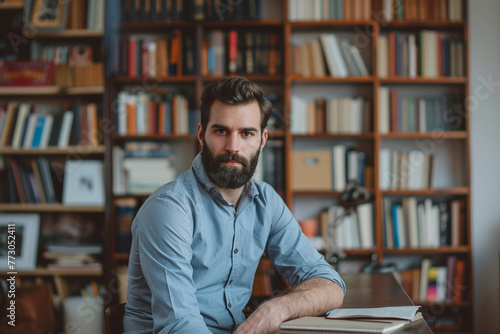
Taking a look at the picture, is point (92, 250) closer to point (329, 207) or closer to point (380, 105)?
point (329, 207)

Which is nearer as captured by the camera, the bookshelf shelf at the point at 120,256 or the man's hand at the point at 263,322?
the man's hand at the point at 263,322

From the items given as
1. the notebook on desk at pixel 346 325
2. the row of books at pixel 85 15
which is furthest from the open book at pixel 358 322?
the row of books at pixel 85 15

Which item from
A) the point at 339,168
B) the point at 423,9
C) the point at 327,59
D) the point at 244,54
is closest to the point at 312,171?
the point at 339,168

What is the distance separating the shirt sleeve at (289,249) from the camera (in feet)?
5.43

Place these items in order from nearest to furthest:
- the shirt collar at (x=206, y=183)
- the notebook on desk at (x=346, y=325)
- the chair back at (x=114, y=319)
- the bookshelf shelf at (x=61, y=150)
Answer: the notebook on desk at (x=346, y=325), the chair back at (x=114, y=319), the shirt collar at (x=206, y=183), the bookshelf shelf at (x=61, y=150)

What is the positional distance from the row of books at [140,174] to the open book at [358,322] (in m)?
2.30

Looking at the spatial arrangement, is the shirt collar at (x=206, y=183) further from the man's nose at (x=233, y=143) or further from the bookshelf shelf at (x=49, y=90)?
the bookshelf shelf at (x=49, y=90)

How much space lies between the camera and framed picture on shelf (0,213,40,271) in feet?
10.8

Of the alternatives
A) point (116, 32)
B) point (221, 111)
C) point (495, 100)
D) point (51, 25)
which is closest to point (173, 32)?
point (116, 32)

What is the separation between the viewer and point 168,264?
4.30 ft

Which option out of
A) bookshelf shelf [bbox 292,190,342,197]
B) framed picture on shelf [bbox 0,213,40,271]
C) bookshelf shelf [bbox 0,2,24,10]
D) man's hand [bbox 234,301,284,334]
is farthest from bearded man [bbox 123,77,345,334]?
bookshelf shelf [bbox 0,2,24,10]

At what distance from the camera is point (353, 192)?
8.77 feet

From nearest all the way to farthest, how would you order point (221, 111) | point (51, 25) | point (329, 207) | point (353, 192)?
point (221, 111)
point (353, 192)
point (51, 25)
point (329, 207)

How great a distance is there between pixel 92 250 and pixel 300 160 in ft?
4.94
